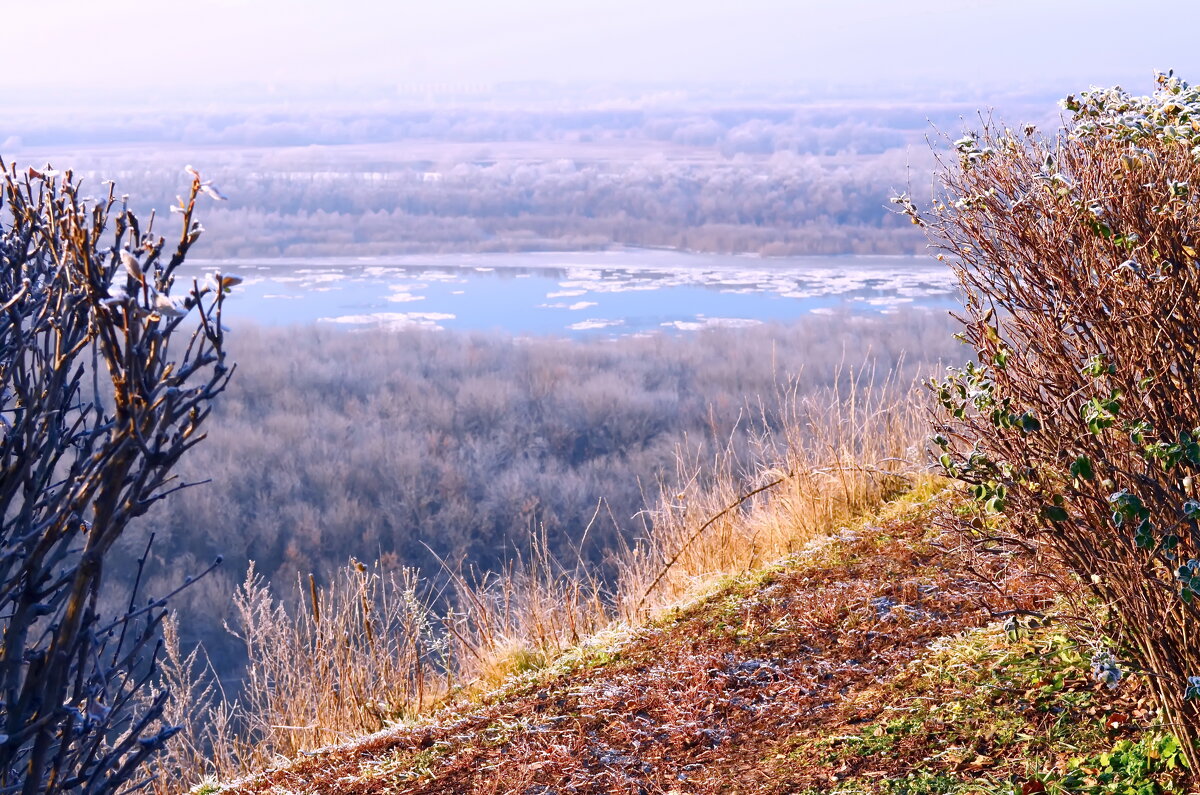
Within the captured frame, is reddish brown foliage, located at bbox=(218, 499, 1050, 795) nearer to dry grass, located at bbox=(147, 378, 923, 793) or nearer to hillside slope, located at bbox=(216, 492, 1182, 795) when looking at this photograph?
hillside slope, located at bbox=(216, 492, 1182, 795)

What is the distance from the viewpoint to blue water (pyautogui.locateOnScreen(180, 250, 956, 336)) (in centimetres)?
2203

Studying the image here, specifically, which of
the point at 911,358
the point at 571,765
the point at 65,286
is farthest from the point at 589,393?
the point at 65,286

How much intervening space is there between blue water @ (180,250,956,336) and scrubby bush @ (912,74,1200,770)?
60.1 ft

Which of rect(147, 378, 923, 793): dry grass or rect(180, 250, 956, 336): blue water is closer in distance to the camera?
rect(147, 378, 923, 793): dry grass

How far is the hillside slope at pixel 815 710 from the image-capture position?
2363mm

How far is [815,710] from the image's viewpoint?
117 inches

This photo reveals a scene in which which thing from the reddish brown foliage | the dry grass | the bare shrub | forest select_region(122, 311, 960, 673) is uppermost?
the bare shrub

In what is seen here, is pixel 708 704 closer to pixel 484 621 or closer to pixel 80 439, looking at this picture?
pixel 484 621

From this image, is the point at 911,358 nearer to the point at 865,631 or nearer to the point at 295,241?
the point at 865,631

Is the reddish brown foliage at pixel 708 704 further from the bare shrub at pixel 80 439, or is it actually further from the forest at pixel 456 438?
the forest at pixel 456 438

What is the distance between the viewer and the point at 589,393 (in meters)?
16.6

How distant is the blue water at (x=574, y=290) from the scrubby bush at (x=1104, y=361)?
721 inches

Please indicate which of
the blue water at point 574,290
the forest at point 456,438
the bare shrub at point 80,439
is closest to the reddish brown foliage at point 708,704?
the bare shrub at point 80,439

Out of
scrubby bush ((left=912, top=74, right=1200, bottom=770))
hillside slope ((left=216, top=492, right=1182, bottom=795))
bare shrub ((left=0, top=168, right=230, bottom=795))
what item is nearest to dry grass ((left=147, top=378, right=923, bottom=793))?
hillside slope ((left=216, top=492, right=1182, bottom=795))
